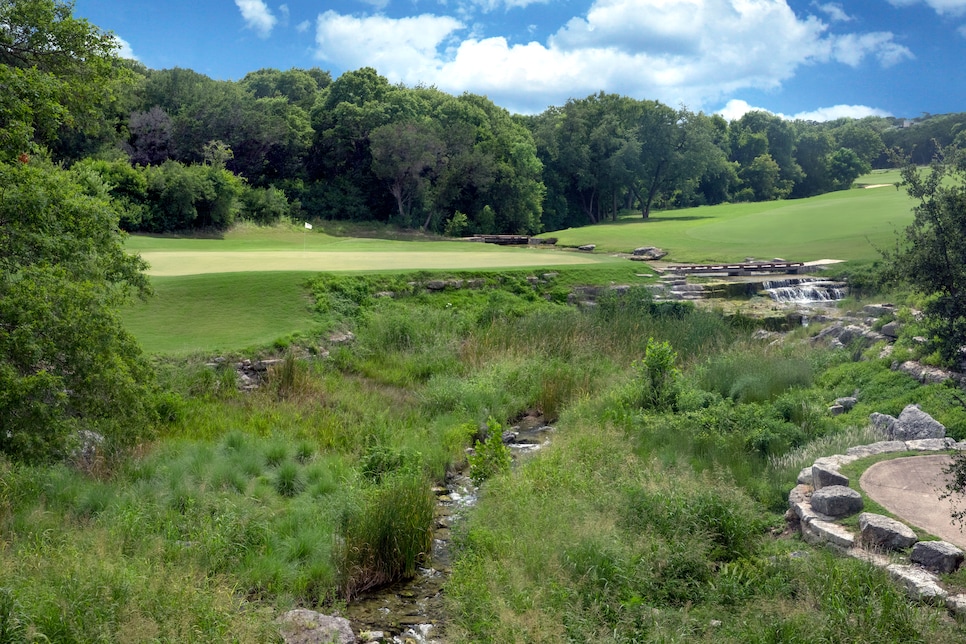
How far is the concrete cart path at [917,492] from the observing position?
24.8 ft

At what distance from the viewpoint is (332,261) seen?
24.1 meters

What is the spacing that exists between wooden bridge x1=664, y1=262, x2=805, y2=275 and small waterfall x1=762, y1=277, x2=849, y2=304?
2636 millimetres

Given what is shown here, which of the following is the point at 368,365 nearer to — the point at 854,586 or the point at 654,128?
the point at 854,586

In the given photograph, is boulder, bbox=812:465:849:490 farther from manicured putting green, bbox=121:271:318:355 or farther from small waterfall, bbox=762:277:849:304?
small waterfall, bbox=762:277:849:304

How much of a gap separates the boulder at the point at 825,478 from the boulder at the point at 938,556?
4.83 feet

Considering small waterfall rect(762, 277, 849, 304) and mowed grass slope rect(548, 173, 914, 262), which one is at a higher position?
mowed grass slope rect(548, 173, 914, 262)

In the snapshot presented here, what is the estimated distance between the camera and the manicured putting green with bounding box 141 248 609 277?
Answer: 2109cm

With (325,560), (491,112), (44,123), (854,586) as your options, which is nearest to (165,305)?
(44,123)

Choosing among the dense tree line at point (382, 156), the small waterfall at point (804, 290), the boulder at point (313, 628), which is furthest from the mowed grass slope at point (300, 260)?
the boulder at point (313, 628)

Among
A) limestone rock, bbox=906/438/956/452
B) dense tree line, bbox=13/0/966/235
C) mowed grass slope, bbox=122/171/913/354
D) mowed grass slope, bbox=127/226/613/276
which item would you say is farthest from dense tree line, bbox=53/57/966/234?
limestone rock, bbox=906/438/956/452

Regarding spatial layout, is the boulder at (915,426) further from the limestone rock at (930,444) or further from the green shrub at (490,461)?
the green shrub at (490,461)

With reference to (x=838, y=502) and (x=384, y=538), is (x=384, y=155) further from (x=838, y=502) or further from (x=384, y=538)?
(x=838, y=502)

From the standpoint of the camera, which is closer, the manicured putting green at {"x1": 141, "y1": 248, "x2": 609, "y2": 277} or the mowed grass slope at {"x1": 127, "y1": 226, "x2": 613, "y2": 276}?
the manicured putting green at {"x1": 141, "y1": 248, "x2": 609, "y2": 277}

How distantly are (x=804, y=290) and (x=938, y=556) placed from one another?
64.8 feet
